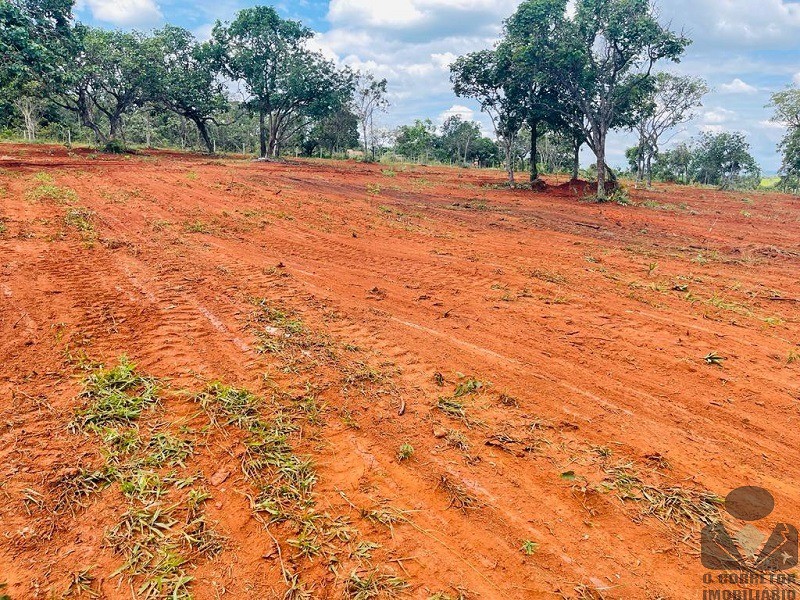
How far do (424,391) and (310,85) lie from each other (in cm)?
2927

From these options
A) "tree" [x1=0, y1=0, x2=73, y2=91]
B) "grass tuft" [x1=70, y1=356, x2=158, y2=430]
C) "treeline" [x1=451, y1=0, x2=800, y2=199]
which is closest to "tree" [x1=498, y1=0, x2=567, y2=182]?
"treeline" [x1=451, y1=0, x2=800, y2=199]

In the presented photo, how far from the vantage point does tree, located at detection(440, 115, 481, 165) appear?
54.7 m

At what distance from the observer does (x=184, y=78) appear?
2744cm

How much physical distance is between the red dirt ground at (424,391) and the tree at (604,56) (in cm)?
1195

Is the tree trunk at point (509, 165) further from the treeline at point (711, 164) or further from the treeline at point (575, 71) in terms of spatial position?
the treeline at point (711, 164)

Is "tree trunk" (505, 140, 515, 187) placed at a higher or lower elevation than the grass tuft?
higher

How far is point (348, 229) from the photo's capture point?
8633 mm

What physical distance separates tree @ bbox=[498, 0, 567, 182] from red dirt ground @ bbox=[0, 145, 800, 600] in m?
13.0

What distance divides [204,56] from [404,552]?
33.7m

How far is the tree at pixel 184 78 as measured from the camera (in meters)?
26.9

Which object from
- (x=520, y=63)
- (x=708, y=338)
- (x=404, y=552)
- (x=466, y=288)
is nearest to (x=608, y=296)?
(x=708, y=338)

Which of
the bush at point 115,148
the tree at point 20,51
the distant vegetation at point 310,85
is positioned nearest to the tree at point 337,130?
the distant vegetation at point 310,85

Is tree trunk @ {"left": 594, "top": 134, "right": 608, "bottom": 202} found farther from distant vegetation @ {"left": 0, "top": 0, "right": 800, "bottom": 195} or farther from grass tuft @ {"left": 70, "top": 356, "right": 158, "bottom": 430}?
grass tuft @ {"left": 70, "top": 356, "right": 158, "bottom": 430}

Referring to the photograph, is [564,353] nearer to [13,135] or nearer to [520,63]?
[520,63]
